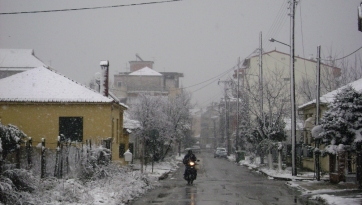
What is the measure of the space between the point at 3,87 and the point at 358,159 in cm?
2063

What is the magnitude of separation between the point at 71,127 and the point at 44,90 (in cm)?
273

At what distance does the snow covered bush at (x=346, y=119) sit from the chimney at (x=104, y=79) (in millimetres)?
13861

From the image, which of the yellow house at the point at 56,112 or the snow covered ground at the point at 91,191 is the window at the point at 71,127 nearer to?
the yellow house at the point at 56,112

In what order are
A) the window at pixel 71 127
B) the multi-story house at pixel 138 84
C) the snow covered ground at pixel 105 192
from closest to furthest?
the snow covered ground at pixel 105 192 < the window at pixel 71 127 < the multi-story house at pixel 138 84

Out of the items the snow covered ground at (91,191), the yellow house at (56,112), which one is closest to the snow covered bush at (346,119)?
the snow covered ground at (91,191)

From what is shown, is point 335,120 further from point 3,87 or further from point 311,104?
point 3,87

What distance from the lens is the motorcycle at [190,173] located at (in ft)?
78.3

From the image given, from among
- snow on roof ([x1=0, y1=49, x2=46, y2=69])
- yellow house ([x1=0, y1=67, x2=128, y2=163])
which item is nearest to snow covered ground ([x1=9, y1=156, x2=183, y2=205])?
yellow house ([x1=0, y1=67, x2=128, y2=163])

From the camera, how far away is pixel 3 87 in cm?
3025

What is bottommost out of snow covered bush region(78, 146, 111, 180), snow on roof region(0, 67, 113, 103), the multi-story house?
snow covered bush region(78, 146, 111, 180)

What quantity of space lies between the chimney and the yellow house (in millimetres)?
983

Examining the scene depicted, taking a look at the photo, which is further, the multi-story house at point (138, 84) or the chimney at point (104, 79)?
the multi-story house at point (138, 84)

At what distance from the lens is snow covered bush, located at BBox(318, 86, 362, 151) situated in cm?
2139

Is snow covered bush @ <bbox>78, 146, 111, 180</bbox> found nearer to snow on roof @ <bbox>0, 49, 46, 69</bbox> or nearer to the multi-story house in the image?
snow on roof @ <bbox>0, 49, 46, 69</bbox>
